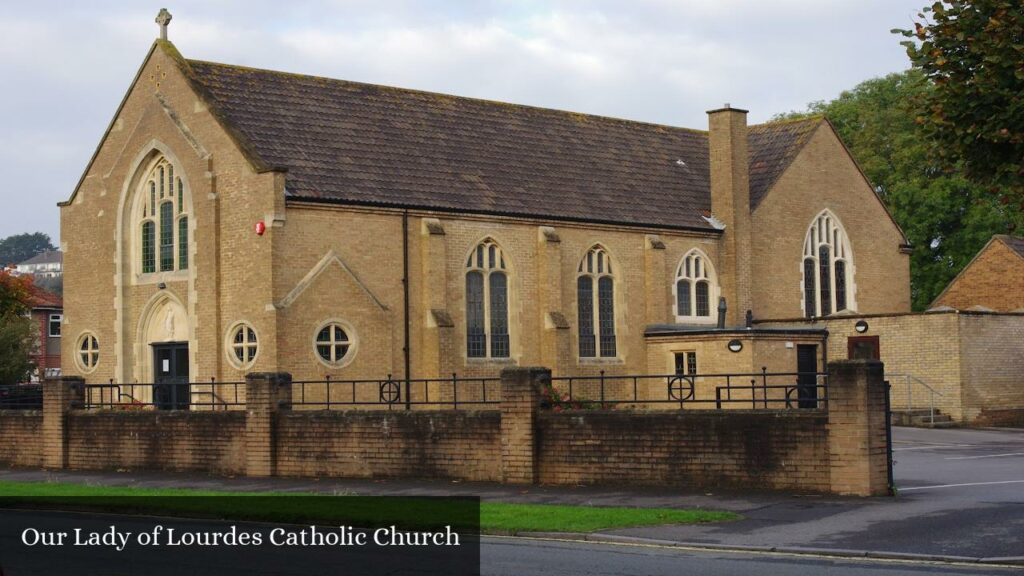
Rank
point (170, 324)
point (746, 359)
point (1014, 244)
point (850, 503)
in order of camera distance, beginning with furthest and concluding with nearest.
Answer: point (1014, 244), point (746, 359), point (170, 324), point (850, 503)

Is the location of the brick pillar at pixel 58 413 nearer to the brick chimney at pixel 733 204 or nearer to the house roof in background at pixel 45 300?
the brick chimney at pixel 733 204

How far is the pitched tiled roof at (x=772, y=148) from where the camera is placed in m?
46.8

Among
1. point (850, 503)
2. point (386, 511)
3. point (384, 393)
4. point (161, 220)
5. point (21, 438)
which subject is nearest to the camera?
point (386, 511)

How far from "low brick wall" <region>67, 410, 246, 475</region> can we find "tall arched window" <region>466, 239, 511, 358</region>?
36.5ft

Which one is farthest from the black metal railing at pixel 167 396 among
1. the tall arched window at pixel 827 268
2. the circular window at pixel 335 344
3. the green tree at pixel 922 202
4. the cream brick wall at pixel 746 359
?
the green tree at pixel 922 202

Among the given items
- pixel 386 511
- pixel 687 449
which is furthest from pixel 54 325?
pixel 386 511

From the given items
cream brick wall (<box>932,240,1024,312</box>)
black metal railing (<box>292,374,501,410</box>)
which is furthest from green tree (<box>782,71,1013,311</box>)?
black metal railing (<box>292,374,501,410</box>)

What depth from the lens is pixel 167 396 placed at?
39406 millimetres

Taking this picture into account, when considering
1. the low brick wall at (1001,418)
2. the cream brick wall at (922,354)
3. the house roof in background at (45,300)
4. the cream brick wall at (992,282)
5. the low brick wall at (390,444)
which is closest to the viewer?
the low brick wall at (390,444)

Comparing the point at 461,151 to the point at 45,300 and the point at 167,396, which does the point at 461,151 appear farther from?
the point at 45,300

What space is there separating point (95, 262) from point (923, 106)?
28316 mm

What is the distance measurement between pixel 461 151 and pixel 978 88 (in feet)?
84.5

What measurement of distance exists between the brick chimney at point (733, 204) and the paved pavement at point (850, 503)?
1449 centimetres

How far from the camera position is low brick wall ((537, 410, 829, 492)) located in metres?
22.2
